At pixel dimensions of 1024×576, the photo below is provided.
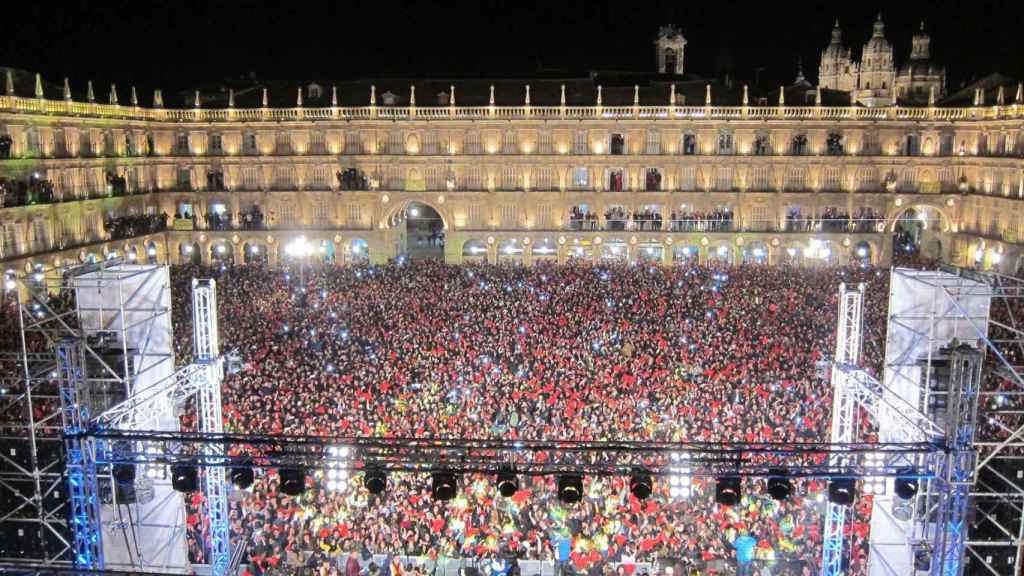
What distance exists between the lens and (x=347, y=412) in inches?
908

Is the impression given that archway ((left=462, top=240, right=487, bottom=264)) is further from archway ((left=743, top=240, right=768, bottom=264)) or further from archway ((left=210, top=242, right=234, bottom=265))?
archway ((left=743, top=240, right=768, bottom=264))

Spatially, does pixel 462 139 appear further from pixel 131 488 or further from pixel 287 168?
pixel 131 488

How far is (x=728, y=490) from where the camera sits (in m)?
14.6

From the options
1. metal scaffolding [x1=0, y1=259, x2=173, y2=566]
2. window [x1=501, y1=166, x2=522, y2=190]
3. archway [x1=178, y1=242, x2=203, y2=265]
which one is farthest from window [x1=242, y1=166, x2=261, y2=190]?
metal scaffolding [x1=0, y1=259, x2=173, y2=566]

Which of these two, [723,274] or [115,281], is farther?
[723,274]

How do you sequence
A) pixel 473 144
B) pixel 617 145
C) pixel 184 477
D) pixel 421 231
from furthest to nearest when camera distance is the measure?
1. pixel 421 231
2. pixel 473 144
3. pixel 617 145
4. pixel 184 477

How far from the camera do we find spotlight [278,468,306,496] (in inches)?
584

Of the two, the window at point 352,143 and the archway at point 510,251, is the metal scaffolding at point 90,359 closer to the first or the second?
the archway at point 510,251

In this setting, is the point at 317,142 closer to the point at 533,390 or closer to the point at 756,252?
the point at 756,252

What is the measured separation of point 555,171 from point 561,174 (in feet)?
1.43

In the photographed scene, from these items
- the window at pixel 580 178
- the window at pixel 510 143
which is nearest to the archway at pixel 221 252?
the window at pixel 510 143

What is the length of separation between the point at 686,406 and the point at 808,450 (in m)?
9.30

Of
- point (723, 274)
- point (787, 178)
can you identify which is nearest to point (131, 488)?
point (723, 274)

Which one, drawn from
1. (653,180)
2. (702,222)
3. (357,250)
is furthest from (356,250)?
(702,222)
